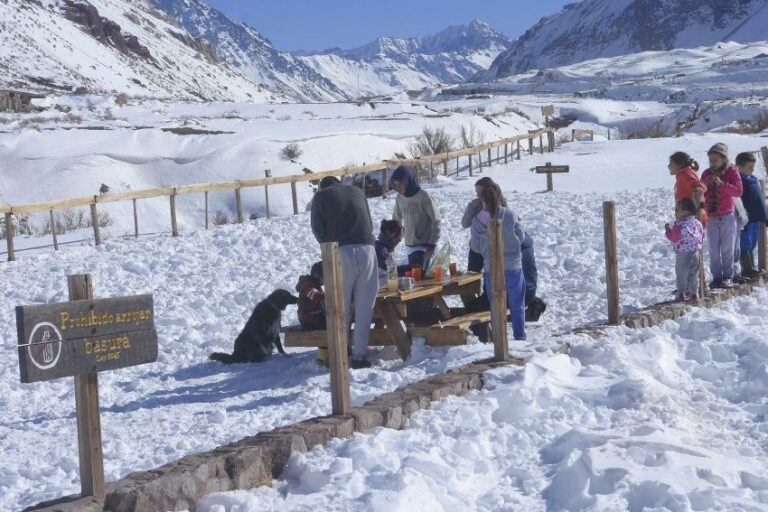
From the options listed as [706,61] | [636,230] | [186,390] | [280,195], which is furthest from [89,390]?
[706,61]

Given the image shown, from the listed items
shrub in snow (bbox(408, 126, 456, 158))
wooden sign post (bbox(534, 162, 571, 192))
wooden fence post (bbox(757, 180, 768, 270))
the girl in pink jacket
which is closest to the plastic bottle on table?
the girl in pink jacket

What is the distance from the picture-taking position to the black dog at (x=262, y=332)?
9578 millimetres

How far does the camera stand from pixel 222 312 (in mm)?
12156

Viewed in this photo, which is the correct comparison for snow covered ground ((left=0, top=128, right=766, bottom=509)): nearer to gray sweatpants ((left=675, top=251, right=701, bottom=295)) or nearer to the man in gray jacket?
the man in gray jacket

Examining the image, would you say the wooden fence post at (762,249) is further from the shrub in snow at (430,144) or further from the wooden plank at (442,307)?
the shrub in snow at (430,144)

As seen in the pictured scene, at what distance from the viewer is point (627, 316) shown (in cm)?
913

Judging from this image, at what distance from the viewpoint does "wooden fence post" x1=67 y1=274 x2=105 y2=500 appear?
4.97 metres

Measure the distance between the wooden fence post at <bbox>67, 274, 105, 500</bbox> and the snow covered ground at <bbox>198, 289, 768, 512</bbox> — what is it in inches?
21.8

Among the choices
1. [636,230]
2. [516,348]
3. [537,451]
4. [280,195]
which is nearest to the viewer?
[537,451]

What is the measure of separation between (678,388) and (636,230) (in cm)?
834

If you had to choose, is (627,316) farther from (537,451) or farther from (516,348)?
(537,451)

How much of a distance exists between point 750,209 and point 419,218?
3.90 m

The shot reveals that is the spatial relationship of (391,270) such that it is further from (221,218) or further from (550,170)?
(550,170)

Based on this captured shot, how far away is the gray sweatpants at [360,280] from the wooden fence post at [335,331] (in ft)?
5.27
